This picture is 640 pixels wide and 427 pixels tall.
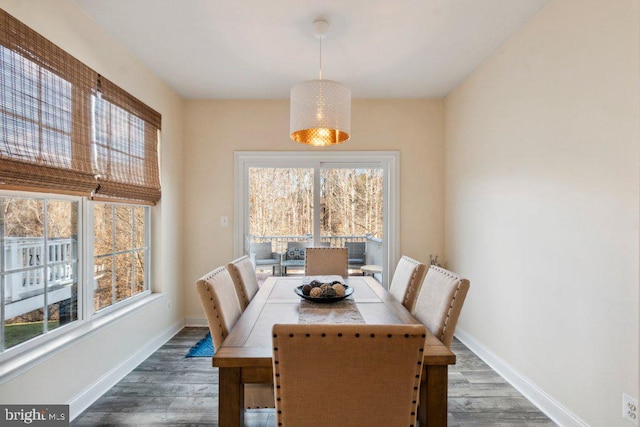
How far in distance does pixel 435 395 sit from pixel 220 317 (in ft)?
3.30

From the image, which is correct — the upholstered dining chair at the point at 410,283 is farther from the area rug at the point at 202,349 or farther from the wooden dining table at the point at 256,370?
the area rug at the point at 202,349

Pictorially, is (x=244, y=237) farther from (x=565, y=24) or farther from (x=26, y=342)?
(x=565, y=24)

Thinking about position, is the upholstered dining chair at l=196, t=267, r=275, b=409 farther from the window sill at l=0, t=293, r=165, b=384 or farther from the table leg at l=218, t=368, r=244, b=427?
the window sill at l=0, t=293, r=165, b=384

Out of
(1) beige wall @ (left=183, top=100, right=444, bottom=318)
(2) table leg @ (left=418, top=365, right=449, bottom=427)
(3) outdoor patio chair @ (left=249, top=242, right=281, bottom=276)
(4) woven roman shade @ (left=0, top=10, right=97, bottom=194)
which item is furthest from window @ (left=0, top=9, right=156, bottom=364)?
(2) table leg @ (left=418, top=365, right=449, bottom=427)

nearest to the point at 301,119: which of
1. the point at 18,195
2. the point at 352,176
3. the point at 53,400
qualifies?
the point at 18,195

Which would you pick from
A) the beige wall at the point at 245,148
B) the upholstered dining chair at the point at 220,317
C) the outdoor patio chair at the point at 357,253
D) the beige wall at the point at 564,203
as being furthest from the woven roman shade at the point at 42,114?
the beige wall at the point at 564,203

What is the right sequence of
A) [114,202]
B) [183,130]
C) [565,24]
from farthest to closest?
[183,130] < [114,202] < [565,24]

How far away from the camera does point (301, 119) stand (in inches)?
80.5

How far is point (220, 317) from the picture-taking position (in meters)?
1.57

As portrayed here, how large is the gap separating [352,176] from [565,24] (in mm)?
2300

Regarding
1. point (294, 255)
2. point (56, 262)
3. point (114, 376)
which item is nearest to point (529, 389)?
point (294, 255)

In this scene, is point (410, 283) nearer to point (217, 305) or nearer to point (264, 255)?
point (217, 305)

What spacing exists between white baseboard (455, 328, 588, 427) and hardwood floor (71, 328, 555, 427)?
4 cm

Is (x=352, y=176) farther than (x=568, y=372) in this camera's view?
Yes
